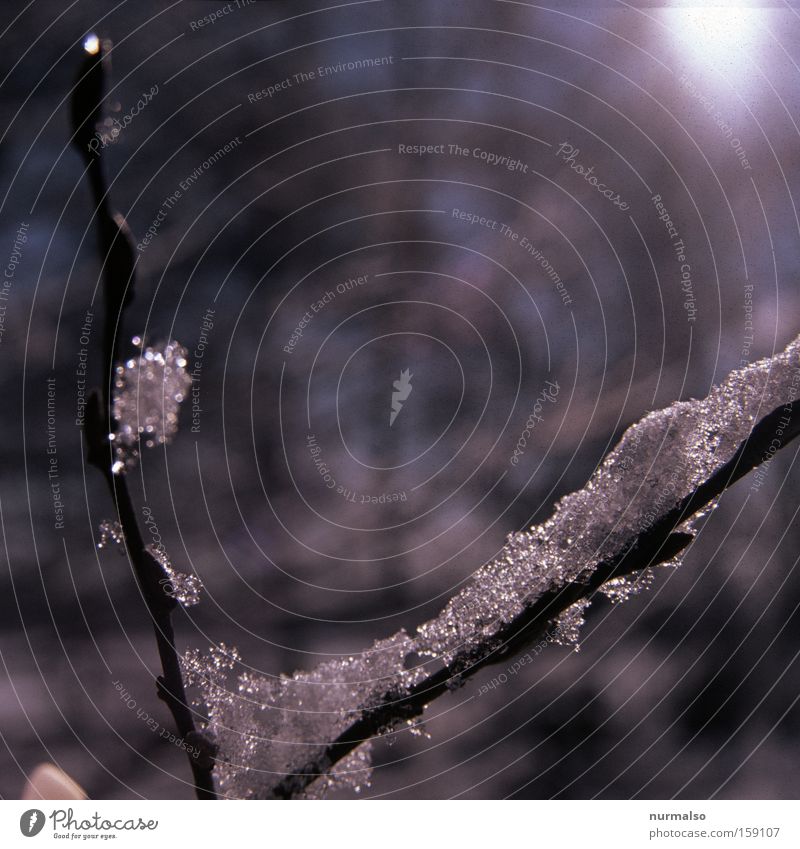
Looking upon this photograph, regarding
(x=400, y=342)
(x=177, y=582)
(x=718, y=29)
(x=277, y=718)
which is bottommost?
(x=277, y=718)

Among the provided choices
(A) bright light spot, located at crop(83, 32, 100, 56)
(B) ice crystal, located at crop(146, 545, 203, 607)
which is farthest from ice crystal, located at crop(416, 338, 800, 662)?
(A) bright light spot, located at crop(83, 32, 100, 56)

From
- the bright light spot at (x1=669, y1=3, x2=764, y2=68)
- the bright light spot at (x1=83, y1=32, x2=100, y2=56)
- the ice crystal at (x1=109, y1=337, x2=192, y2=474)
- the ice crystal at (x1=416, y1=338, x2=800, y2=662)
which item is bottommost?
the ice crystal at (x1=416, y1=338, x2=800, y2=662)

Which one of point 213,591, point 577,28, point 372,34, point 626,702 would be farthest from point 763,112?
point 213,591

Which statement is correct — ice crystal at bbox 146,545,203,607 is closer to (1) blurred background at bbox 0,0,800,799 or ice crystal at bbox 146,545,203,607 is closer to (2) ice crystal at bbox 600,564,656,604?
(1) blurred background at bbox 0,0,800,799

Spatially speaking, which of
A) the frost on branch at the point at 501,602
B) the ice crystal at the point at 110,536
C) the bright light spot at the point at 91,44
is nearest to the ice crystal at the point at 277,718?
the frost on branch at the point at 501,602

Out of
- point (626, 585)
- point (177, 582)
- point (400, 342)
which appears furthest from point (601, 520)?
point (177, 582)

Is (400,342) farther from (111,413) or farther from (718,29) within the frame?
(718,29)

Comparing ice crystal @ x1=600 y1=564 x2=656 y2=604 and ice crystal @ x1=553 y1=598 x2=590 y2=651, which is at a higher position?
ice crystal @ x1=600 y1=564 x2=656 y2=604
